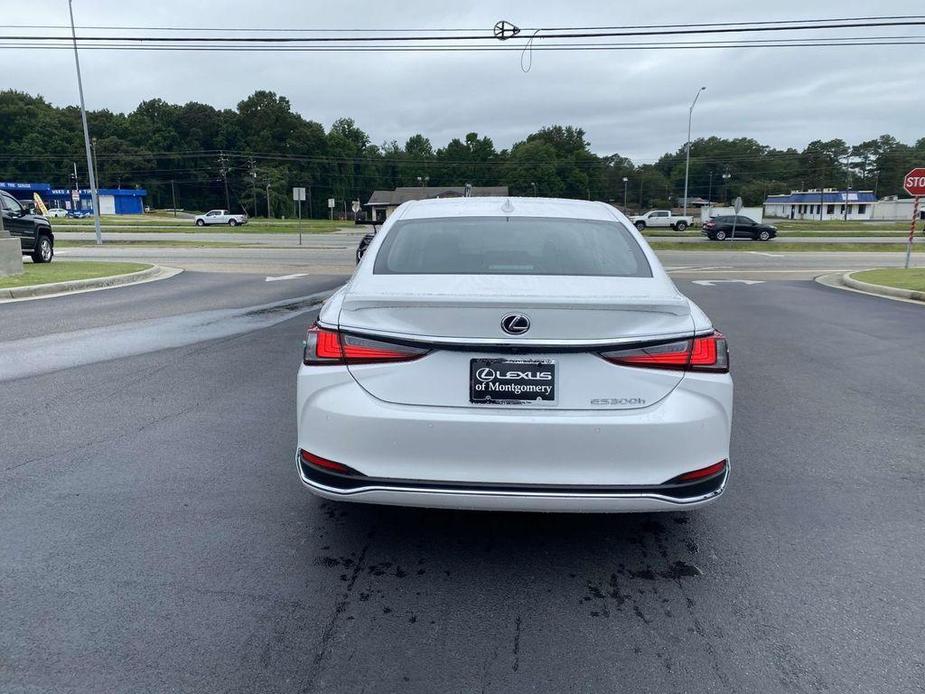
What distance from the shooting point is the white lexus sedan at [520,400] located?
2.87 metres

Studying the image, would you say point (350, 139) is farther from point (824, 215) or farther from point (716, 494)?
point (716, 494)

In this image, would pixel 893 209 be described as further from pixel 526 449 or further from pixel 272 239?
pixel 526 449

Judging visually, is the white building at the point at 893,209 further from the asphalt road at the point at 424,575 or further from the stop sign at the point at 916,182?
the asphalt road at the point at 424,575

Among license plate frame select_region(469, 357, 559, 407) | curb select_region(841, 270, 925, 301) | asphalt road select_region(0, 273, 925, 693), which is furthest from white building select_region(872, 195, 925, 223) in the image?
license plate frame select_region(469, 357, 559, 407)

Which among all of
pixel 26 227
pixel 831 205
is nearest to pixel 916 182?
pixel 26 227

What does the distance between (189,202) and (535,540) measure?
5222 inches

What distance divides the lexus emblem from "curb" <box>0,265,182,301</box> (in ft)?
→ 41.7

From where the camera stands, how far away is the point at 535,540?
356cm

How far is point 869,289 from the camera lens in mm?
16031

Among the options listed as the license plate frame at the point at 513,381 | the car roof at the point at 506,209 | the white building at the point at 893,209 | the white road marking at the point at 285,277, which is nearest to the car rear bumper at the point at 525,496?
the license plate frame at the point at 513,381

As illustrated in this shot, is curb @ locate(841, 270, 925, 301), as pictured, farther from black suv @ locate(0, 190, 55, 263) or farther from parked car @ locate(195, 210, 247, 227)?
parked car @ locate(195, 210, 247, 227)

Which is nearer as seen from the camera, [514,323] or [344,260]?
[514,323]

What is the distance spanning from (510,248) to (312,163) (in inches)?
4848

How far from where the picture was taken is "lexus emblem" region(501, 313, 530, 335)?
2.86m
